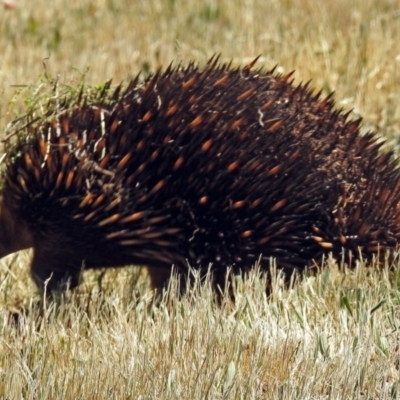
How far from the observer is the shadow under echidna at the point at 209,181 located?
16.4 ft

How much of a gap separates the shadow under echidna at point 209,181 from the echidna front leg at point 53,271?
2cm

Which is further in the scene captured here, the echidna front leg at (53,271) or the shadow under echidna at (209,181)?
the echidna front leg at (53,271)

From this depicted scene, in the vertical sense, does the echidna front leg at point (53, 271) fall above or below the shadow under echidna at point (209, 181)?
below

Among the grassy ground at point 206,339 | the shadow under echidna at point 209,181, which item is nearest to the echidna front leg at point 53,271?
the shadow under echidna at point 209,181

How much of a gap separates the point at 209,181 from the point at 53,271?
2.92 feet

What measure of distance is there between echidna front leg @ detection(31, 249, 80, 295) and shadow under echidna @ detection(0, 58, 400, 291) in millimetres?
22

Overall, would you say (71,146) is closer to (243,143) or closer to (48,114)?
(48,114)

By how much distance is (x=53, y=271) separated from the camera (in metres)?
5.27

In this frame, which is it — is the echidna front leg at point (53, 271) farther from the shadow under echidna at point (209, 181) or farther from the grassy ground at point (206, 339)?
the grassy ground at point (206, 339)

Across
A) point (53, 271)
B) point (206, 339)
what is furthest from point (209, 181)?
point (206, 339)

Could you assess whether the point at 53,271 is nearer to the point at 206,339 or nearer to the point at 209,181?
the point at 209,181

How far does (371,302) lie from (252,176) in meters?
0.84

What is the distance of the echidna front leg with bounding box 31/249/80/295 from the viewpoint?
207 inches

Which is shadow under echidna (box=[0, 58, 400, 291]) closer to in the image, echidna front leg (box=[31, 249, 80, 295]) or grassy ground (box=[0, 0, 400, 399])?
echidna front leg (box=[31, 249, 80, 295])
